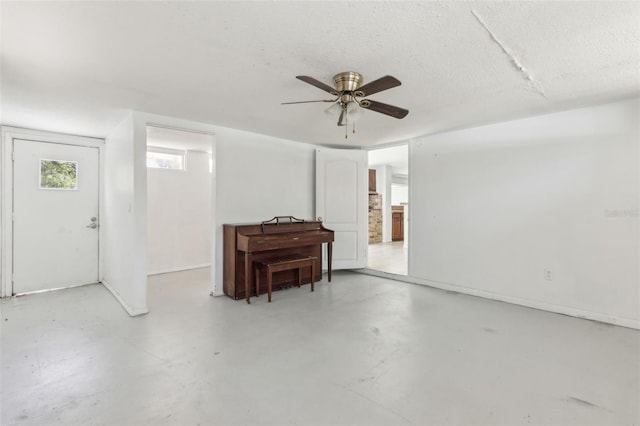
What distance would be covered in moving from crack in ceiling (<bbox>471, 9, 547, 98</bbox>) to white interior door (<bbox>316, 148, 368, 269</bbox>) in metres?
2.79

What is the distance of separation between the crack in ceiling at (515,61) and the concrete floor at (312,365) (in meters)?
2.22

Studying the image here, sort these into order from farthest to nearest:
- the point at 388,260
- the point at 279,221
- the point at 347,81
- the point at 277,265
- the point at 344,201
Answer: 1. the point at 388,260
2. the point at 344,201
3. the point at 279,221
4. the point at 277,265
5. the point at 347,81

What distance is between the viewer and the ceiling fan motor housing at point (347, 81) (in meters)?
2.20

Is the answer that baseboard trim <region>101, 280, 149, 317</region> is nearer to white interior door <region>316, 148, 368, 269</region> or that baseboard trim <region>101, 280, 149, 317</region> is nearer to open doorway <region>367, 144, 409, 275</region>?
white interior door <region>316, 148, 368, 269</region>

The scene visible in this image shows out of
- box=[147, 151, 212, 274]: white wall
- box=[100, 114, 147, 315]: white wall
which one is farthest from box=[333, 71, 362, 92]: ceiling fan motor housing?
box=[147, 151, 212, 274]: white wall

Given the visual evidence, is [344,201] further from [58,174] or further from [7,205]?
[7,205]

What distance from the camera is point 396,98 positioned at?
2764mm

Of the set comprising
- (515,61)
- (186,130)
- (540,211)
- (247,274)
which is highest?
(515,61)

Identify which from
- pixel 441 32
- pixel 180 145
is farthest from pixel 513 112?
pixel 180 145

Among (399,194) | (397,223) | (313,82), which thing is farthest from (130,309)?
(399,194)

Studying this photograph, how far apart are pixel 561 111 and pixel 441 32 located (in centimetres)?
245

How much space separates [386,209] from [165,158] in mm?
6311

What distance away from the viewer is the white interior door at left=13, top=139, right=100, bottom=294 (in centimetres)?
384

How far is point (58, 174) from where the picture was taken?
161 inches
